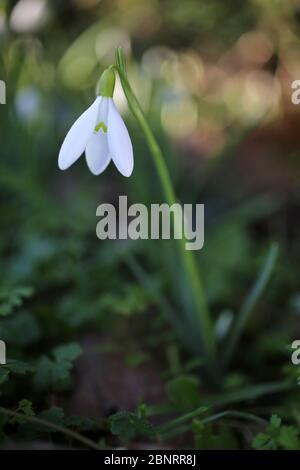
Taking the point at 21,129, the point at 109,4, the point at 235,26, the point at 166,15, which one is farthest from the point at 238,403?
the point at 109,4

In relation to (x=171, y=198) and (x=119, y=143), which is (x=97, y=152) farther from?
(x=171, y=198)

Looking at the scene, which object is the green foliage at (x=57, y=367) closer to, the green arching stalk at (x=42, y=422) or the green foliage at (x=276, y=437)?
the green arching stalk at (x=42, y=422)

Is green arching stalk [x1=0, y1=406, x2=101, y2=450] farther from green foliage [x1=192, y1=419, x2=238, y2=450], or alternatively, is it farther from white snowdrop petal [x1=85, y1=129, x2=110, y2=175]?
white snowdrop petal [x1=85, y1=129, x2=110, y2=175]

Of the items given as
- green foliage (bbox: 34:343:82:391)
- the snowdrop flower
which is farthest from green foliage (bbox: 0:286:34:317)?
the snowdrop flower

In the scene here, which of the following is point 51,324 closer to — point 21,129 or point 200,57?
point 21,129

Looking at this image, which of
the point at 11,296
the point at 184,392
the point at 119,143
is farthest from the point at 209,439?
the point at 119,143

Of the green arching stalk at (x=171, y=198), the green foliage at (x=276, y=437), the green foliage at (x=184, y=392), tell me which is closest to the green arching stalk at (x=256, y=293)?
the green arching stalk at (x=171, y=198)
